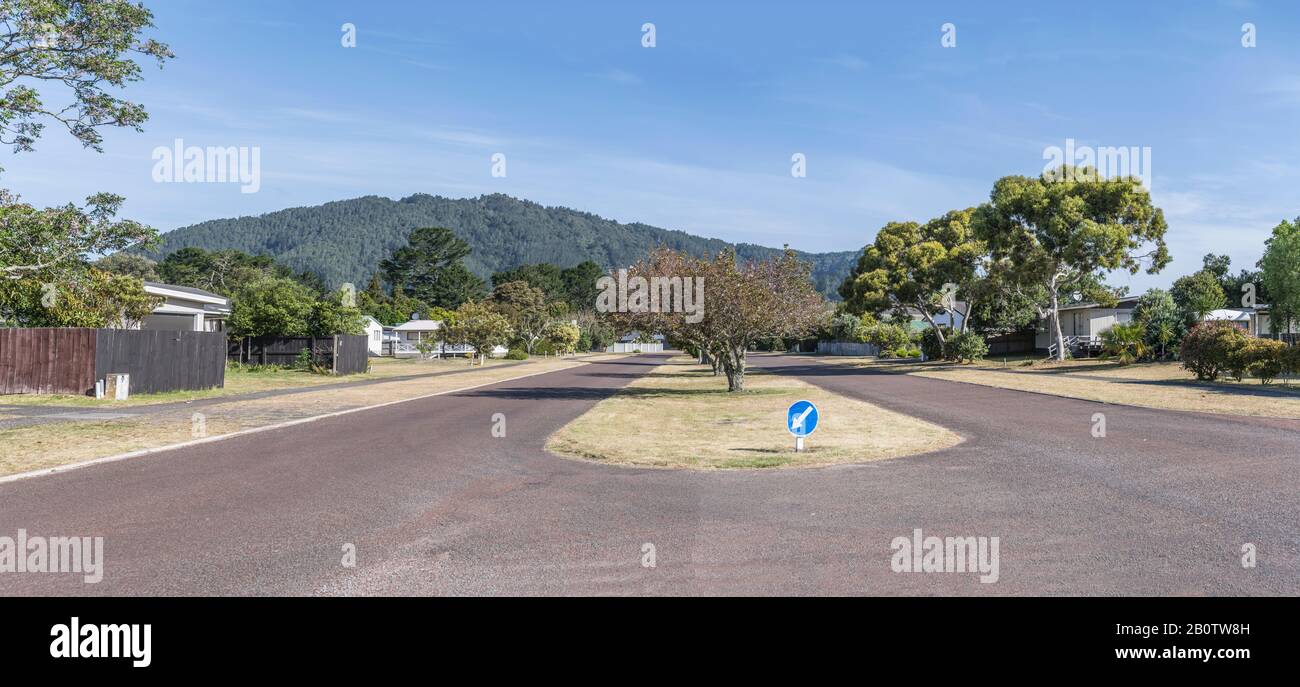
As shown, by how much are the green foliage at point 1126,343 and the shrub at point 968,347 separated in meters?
6.81

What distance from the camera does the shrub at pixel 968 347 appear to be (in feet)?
163

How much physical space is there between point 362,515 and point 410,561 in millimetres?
2023

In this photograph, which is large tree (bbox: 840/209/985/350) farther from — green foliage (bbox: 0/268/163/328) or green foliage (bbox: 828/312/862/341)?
green foliage (bbox: 0/268/163/328)

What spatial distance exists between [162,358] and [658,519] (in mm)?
22246

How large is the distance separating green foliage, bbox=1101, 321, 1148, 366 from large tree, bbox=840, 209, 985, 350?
8.29 meters

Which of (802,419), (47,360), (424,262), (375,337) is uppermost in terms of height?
(424,262)

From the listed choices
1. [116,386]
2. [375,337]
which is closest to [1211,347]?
[116,386]

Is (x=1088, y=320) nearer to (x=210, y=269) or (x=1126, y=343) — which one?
(x=1126, y=343)

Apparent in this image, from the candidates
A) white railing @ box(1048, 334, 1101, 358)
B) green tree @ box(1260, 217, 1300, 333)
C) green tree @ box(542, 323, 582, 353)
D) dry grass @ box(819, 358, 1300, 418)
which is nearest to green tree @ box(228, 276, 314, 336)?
dry grass @ box(819, 358, 1300, 418)

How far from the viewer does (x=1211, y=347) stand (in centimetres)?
2806

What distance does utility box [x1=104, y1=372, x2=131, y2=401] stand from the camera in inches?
870
